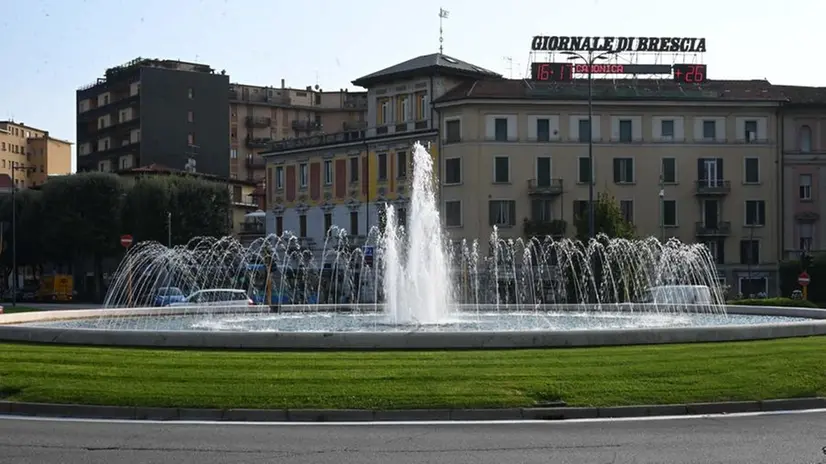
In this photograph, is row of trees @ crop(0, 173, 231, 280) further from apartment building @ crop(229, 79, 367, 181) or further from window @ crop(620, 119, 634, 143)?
apartment building @ crop(229, 79, 367, 181)

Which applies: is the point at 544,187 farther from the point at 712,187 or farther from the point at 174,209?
the point at 174,209

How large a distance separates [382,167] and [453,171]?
603 cm

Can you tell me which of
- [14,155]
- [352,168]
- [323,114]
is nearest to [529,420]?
[352,168]

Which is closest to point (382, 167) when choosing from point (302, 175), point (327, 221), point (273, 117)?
point (327, 221)

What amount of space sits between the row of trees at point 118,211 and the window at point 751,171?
4050cm

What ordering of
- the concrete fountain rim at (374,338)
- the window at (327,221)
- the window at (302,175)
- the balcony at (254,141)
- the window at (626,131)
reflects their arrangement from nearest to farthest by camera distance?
the concrete fountain rim at (374,338) < the window at (626,131) < the window at (327,221) < the window at (302,175) < the balcony at (254,141)

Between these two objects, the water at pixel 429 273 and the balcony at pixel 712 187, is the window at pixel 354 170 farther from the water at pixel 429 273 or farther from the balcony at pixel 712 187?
the balcony at pixel 712 187

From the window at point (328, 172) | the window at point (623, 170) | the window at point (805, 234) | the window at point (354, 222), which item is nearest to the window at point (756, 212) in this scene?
the window at point (805, 234)

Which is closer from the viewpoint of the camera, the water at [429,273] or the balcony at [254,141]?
the water at [429,273]

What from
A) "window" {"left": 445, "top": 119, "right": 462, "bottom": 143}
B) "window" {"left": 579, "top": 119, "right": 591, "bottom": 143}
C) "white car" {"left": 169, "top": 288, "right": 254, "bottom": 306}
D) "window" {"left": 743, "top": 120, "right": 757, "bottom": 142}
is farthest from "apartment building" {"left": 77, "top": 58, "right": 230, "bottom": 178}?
"white car" {"left": 169, "top": 288, "right": 254, "bottom": 306}

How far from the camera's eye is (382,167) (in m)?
79.0

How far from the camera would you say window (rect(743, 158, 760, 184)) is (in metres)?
76.6

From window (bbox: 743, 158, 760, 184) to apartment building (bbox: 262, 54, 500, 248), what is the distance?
19.4m

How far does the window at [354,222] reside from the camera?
80.0 meters
